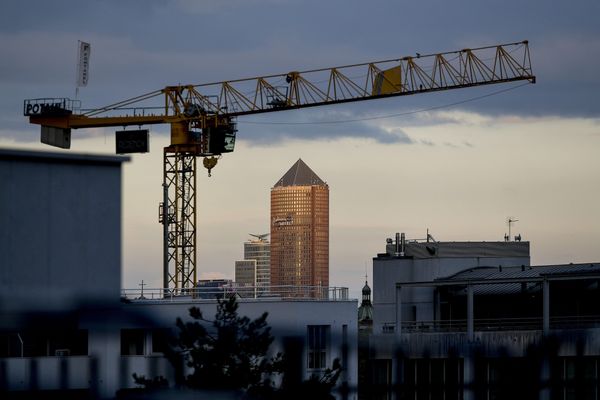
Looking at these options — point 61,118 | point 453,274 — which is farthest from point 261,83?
point 453,274

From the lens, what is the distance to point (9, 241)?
3291 centimetres

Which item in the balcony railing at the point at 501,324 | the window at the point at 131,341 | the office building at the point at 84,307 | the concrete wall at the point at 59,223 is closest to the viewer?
the office building at the point at 84,307

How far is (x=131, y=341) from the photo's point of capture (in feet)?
25.2

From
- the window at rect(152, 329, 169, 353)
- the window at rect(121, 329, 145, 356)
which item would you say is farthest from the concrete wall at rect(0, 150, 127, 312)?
the window at rect(152, 329, 169, 353)

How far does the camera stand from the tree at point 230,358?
683cm

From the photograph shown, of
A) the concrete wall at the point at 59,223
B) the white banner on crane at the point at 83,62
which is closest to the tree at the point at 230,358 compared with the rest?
the concrete wall at the point at 59,223

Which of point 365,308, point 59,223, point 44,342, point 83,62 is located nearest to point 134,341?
point 44,342

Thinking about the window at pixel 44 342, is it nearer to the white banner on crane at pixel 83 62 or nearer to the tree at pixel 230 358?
the tree at pixel 230 358

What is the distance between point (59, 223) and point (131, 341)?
27.2 m

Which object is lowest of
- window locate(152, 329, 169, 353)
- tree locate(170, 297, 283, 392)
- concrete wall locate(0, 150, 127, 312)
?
tree locate(170, 297, 283, 392)

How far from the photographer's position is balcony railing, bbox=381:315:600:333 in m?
47.1

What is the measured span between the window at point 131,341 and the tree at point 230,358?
219mm

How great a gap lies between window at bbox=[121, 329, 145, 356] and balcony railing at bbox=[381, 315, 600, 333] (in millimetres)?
37057

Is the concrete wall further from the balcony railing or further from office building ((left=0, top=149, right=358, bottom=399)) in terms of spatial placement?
the balcony railing
